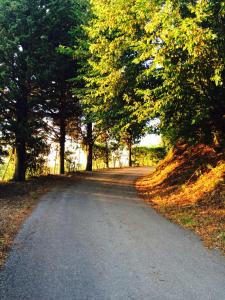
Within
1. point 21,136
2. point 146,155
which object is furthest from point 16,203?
point 146,155

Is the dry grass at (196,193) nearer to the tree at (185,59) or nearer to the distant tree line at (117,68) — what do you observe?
the distant tree line at (117,68)

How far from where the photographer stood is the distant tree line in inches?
483

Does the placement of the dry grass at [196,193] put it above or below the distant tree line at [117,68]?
below

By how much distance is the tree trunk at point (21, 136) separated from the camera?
23.5 metres

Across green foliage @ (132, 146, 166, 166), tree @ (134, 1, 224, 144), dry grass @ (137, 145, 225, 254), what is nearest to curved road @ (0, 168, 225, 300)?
dry grass @ (137, 145, 225, 254)

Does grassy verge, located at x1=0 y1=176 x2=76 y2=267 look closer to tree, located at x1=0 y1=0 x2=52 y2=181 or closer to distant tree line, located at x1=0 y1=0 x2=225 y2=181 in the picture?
distant tree line, located at x1=0 y1=0 x2=225 y2=181

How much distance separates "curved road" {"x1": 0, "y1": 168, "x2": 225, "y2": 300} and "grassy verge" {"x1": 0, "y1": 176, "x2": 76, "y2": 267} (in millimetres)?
329

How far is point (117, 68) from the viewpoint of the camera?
1647cm

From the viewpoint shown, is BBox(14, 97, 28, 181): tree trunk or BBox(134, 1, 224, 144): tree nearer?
BBox(134, 1, 224, 144): tree

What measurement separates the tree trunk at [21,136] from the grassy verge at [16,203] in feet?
4.28

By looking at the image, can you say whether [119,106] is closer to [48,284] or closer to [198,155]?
[198,155]

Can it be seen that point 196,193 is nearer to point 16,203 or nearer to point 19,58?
point 16,203

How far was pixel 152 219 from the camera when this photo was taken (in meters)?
13.9

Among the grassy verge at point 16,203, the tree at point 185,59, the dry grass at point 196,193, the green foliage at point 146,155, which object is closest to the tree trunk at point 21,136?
the grassy verge at point 16,203
